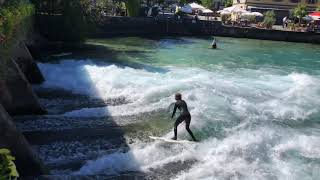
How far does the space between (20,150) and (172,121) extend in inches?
295

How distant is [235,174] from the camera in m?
14.7

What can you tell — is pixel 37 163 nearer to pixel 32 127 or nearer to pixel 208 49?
pixel 32 127

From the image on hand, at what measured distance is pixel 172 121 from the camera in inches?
782

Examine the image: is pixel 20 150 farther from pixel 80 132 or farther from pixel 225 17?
pixel 225 17

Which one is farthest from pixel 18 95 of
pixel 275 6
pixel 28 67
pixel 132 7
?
pixel 275 6

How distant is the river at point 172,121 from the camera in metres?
15.2

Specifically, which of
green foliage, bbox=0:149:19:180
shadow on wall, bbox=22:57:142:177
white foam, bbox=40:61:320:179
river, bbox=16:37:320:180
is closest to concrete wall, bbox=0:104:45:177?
shadow on wall, bbox=22:57:142:177

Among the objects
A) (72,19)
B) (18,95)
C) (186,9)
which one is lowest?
(18,95)

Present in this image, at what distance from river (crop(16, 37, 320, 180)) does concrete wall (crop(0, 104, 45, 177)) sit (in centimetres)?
105

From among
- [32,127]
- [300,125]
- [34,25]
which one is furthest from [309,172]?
[34,25]

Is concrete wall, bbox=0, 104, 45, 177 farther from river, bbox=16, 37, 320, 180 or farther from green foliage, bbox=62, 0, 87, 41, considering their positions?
green foliage, bbox=62, 0, 87, 41

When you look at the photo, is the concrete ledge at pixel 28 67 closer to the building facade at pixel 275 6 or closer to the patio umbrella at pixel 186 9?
the patio umbrella at pixel 186 9

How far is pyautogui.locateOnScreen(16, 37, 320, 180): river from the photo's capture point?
15227 mm

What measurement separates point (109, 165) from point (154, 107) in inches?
285
